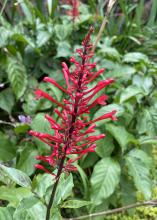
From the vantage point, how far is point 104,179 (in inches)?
77.9

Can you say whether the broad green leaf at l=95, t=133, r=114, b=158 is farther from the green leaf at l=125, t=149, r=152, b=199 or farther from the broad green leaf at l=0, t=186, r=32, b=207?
the broad green leaf at l=0, t=186, r=32, b=207

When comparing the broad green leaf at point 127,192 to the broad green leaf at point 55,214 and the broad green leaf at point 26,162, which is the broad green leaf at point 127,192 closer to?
the broad green leaf at point 26,162

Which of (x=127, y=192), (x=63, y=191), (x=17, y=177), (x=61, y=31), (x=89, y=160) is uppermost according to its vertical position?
(x=61, y=31)

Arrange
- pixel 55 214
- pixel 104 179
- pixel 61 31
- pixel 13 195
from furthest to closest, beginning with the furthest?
pixel 61 31 < pixel 104 179 < pixel 13 195 < pixel 55 214

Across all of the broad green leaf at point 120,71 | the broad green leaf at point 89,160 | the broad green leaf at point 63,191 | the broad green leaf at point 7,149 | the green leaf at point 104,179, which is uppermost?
the broad green leaf at point 63,191

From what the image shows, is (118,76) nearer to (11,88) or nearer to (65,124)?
(11,88)

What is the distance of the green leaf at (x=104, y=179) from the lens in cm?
192

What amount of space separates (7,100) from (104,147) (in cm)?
81

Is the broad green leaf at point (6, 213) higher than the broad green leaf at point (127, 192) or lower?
higher

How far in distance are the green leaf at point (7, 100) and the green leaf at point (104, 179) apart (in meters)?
0.81

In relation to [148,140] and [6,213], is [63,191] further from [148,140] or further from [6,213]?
[148,140]

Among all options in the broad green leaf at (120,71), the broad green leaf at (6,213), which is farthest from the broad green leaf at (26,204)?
the broad green leaf at (120,71)

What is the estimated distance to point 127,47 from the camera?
137 inches

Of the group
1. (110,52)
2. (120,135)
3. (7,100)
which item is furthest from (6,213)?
(110,52)
